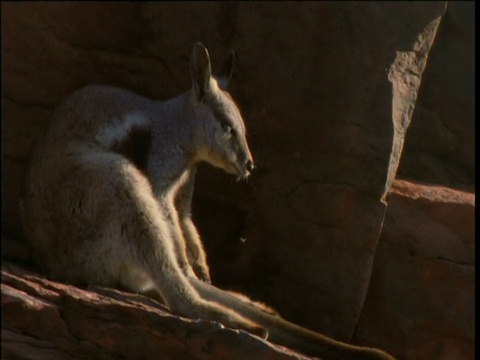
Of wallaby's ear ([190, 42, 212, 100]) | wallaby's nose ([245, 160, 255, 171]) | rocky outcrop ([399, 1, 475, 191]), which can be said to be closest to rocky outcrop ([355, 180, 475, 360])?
rocky outcrop ([399, 1, 475, 191])

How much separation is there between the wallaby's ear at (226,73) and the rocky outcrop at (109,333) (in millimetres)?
1538

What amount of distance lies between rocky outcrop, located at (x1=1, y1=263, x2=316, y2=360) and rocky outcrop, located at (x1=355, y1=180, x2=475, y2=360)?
5.03ft

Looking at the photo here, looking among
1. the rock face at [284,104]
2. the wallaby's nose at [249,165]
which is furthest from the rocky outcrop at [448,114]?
the wallaby's nose at [249,165]

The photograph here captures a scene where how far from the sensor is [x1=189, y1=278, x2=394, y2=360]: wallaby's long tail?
4.70 metres

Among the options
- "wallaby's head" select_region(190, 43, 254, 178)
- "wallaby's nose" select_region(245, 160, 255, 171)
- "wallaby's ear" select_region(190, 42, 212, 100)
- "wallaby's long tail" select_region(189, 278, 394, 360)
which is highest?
"wallaby's ear" select_region(190, 42, 212, 100)

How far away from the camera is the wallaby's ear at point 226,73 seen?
5.71 meters

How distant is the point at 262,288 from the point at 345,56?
1.39 meters

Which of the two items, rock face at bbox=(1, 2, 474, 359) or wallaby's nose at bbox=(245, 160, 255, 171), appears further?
rock face at bbox=(1, 2, 474, 359)

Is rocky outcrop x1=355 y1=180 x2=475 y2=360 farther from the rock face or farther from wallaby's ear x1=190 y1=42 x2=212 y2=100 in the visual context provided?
wallaby's ear x1=190 y1=42 x2=212 y2=100

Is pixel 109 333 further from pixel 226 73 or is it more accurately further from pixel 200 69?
pixel 226 73

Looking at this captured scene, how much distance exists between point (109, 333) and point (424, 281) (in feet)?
6.89

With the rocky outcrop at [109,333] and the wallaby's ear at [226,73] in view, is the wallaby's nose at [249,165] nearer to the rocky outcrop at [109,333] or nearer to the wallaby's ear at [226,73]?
the wallaby's ear at [226,73]

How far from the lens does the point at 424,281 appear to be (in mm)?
5938

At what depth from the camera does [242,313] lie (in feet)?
16.3
